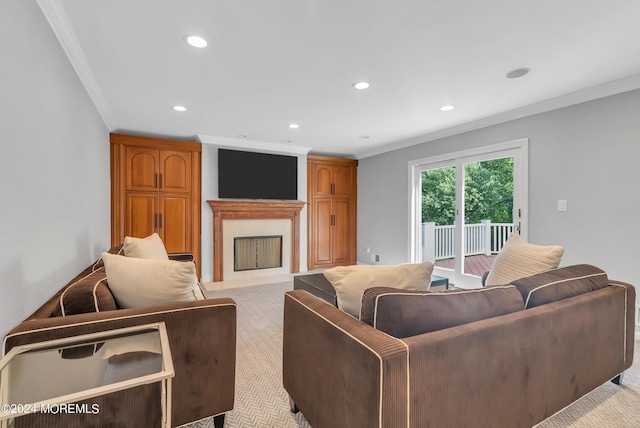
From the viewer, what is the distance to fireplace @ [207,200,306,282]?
187 inches

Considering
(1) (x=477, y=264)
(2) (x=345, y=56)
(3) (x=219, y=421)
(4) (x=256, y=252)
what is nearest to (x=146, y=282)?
(3) (x=219, y=421)

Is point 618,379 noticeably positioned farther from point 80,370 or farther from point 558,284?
point 80,370

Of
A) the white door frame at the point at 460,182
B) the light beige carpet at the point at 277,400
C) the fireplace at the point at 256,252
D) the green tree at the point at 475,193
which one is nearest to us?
the light beige carpet at the point at 277,400

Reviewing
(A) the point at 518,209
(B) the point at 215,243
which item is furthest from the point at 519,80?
(B) the point at 215,243

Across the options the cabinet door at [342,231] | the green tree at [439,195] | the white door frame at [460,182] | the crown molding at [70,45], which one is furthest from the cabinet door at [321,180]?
the crown molding at [70,45]

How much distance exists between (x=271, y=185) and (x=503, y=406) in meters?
4.48

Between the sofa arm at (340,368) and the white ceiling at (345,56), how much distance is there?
5.51 ft

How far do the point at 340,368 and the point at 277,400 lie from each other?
913mm

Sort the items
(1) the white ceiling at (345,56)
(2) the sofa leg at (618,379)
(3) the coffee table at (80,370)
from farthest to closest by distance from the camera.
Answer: (2) the sofa leg at (618,379) → (1) the white ceiling at (345,56) → (3) the coffee table at (80,370)

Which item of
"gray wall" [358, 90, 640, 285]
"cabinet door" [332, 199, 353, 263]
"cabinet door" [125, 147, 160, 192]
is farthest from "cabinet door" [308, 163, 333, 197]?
"gray wall" [358, 90, 640, 285]

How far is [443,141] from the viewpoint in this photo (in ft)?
14.2

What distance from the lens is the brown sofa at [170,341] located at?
3.73ft

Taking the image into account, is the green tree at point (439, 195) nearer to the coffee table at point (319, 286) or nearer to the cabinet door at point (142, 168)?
the coffee table at point (319, 286)

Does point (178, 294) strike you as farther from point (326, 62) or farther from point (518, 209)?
point (518, 209)
